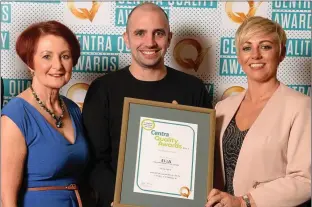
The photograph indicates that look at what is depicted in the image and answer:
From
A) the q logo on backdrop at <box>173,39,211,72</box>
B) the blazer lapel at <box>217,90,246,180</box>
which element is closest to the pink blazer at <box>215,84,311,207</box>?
the blazer lapel at <box>217,90,246,180</box>

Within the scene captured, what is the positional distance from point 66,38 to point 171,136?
606 millimetres

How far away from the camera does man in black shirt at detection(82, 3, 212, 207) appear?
2.13m

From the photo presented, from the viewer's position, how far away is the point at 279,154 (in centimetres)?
184

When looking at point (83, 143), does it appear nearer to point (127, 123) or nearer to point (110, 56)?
point (127, 123)

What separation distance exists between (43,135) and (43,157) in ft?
0.28

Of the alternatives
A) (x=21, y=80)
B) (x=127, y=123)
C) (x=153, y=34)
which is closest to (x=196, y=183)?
(x=127, y=123)

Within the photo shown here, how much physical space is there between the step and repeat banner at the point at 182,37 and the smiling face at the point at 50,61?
0.43m

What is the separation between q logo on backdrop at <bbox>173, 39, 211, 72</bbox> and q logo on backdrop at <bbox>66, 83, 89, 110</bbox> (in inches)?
19.4

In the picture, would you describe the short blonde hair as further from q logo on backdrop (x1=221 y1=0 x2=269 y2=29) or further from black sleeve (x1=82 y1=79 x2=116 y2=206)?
black sleeve (x1=82 y1=79 x2=116 y2=206)

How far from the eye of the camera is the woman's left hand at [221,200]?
6.03 ft

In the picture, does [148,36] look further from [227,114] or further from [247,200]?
[247,200]

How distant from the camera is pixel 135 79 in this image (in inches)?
85.2

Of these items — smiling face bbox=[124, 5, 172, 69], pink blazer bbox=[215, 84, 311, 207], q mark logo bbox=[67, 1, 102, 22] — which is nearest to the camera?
pink blazer bbox=[215, 84, 311, 207]

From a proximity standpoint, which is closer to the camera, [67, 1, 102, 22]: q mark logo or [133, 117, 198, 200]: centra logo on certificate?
[133, 117, 198, 200]: centra logo on certificate
